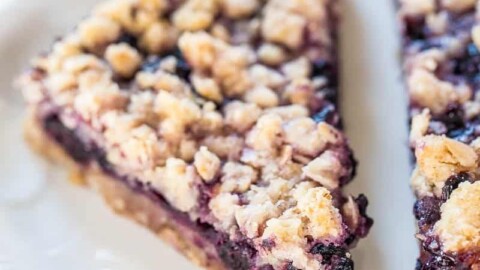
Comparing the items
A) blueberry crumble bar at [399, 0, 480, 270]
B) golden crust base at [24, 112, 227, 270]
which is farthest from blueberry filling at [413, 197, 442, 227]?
golden crust base at [24, 112, 227, 270]

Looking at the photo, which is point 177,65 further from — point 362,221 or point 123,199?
point 362,221

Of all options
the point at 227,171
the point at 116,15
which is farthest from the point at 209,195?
the point at 116,15

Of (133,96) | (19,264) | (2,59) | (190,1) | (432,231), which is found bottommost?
(19,264)

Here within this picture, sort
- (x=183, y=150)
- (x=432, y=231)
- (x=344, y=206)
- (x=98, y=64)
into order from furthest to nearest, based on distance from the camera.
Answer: (x=98, y=64), (x=183, y=150), (x=344, y=206), (x=432, y=231)

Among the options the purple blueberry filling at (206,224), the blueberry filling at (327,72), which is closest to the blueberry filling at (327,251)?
the purple blueberry filling at (206,224)

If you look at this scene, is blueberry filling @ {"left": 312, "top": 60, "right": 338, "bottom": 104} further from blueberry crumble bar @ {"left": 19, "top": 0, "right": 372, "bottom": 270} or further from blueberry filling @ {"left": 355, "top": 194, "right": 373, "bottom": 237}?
blueberry filling @ {"left": 355, "top": 194, "right": 373, "bottom": 237}

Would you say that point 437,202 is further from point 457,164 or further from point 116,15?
point 116,15
